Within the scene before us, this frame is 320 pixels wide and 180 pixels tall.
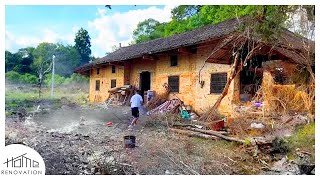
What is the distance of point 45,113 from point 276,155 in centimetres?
496

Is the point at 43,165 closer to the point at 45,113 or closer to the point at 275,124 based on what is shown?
the point at 45,113

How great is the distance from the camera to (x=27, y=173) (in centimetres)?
536

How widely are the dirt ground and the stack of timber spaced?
2.87 meters

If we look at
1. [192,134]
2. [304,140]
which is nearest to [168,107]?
[192,134]

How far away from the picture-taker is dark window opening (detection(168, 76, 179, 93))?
1081cm

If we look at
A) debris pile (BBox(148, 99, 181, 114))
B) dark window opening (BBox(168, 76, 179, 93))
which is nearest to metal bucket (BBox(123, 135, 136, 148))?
debris pile (BBox(148, 99, 181, 114))

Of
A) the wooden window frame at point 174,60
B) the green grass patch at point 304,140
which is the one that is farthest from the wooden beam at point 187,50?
the green grass patch at point 304,140

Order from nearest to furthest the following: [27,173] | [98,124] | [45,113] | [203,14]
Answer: [27,173] → [98,124] → [45,113] → [203,14]

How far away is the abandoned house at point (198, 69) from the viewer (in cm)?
785

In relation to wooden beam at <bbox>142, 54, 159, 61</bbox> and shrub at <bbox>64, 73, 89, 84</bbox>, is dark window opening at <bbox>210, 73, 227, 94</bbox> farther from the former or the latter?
shrub at <bbox>64, 73, 89, 84</bbox>

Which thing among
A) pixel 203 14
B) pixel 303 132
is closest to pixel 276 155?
pixel 303 132

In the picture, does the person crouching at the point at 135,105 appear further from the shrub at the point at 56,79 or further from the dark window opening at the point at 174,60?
the dark window opening at the point at 174,60

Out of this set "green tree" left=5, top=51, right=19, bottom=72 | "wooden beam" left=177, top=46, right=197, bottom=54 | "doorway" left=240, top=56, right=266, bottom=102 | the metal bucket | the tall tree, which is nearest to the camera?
"green tree" left=5, top=51, right=19, bottom=72
